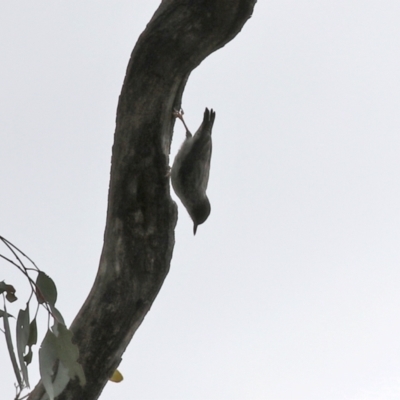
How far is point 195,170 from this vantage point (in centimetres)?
169

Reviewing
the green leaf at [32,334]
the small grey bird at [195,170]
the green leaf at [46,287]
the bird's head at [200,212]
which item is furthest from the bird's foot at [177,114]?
the green leaf at [32,334]

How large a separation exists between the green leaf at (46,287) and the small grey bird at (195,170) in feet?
1.22

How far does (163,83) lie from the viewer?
159cm

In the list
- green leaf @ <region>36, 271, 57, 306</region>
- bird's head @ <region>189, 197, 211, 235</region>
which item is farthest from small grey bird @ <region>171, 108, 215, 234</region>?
green leaf @ <region>36, 271, 57, 306</region>

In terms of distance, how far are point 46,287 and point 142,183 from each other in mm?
331

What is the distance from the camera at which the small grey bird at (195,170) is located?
1.65 meters

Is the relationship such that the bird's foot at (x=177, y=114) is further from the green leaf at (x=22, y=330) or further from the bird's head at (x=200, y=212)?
the green leaf at (x=22, y=330)

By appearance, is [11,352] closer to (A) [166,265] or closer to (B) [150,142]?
(A) [166,265]

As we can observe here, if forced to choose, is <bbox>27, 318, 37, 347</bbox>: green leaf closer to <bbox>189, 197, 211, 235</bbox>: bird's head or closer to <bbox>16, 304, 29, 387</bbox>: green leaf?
<bbox>16, 304, 29, 387</bbox>: green leaf

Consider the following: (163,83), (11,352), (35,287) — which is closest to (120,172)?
(163,83)

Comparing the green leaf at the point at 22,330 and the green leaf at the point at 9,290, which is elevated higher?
the green leaf at the point at 9,290

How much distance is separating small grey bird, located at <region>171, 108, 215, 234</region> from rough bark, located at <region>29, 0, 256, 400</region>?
37mm

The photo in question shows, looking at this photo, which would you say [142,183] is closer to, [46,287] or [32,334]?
[46,287]

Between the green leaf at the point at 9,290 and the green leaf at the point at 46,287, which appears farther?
the green leaf at the point at 9,290
